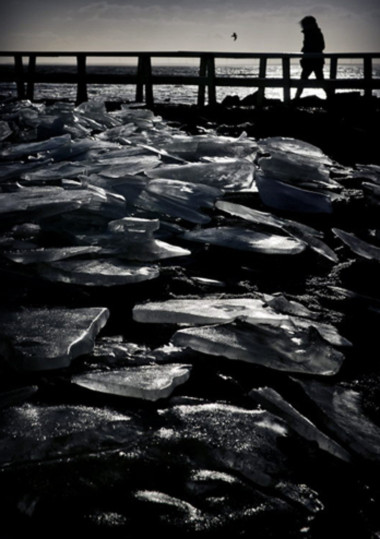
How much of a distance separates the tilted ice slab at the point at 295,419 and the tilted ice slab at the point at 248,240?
2.89ft

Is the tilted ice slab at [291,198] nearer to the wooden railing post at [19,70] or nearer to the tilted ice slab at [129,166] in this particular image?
the tilted ice slab at [129,166]

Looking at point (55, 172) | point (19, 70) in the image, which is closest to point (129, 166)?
point (55, 172)

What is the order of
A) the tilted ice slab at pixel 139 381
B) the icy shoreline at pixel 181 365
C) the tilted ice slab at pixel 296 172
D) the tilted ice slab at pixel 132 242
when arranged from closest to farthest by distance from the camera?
the icy shoreline at pixel 181 365, the tilted ice slab at pixel 139 381, the tilted ice slab at pixel 132 242, the tilted ice slab at pixel 296 172

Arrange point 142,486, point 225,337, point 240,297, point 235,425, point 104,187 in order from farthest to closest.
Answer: point 104,187 → point 240,297 → point 225,337 → point 235,425 → point 142,486

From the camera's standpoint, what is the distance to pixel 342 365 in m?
1.22

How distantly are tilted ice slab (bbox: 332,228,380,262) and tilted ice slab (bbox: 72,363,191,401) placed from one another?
108 cm

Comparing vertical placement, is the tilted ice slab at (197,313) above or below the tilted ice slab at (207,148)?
below

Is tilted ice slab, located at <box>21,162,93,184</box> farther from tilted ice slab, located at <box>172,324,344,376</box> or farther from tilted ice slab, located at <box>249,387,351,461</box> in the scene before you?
tilted ice slab, located at <box>249,387,351,461</box>

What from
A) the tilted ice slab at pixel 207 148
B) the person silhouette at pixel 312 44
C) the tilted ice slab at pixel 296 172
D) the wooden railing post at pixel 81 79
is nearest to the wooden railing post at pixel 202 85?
the person silhouette at pixel 312 44

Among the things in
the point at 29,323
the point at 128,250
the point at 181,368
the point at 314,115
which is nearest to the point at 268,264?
the point at 128,250

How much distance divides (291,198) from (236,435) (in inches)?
70.9

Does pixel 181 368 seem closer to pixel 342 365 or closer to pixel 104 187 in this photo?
pixel 342 365

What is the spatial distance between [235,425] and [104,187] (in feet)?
5.24

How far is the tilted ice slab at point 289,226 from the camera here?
6.44 feet
